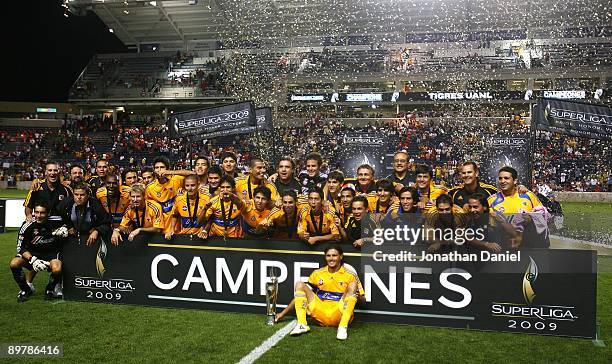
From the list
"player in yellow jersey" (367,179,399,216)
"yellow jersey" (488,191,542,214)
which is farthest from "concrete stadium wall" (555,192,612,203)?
"player in yellow jersey" (367,179,399,216)

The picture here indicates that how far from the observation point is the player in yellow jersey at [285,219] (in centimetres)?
626

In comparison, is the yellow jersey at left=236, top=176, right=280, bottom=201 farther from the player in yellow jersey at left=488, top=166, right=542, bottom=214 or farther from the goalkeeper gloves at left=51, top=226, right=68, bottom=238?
the player in yellow jersey at left=488, top=166, right=542, bottom=214

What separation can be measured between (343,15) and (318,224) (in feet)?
113

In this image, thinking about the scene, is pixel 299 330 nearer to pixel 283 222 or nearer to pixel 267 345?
pixel 267 345

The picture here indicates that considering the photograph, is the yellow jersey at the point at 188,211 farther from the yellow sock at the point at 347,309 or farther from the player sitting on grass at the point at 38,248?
the yellow sock at the point at 347,309

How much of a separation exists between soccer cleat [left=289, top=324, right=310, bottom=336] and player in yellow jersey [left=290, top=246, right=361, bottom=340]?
8 cm

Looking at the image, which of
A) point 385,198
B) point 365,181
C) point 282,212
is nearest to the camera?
point 282,212

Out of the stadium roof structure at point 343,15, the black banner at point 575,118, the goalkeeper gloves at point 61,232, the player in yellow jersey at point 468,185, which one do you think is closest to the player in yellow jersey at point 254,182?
the goalkeeper gloves at point 61,232

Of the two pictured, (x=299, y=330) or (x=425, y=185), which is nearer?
(x=299, y=330)

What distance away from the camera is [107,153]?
112 ft

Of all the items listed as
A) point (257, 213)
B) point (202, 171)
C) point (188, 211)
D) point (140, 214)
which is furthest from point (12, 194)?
point (257, 213)

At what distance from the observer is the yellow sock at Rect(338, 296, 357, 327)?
17.4 ft

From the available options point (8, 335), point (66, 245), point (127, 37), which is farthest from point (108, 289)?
point (127, 37)

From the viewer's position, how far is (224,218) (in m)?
6.53
